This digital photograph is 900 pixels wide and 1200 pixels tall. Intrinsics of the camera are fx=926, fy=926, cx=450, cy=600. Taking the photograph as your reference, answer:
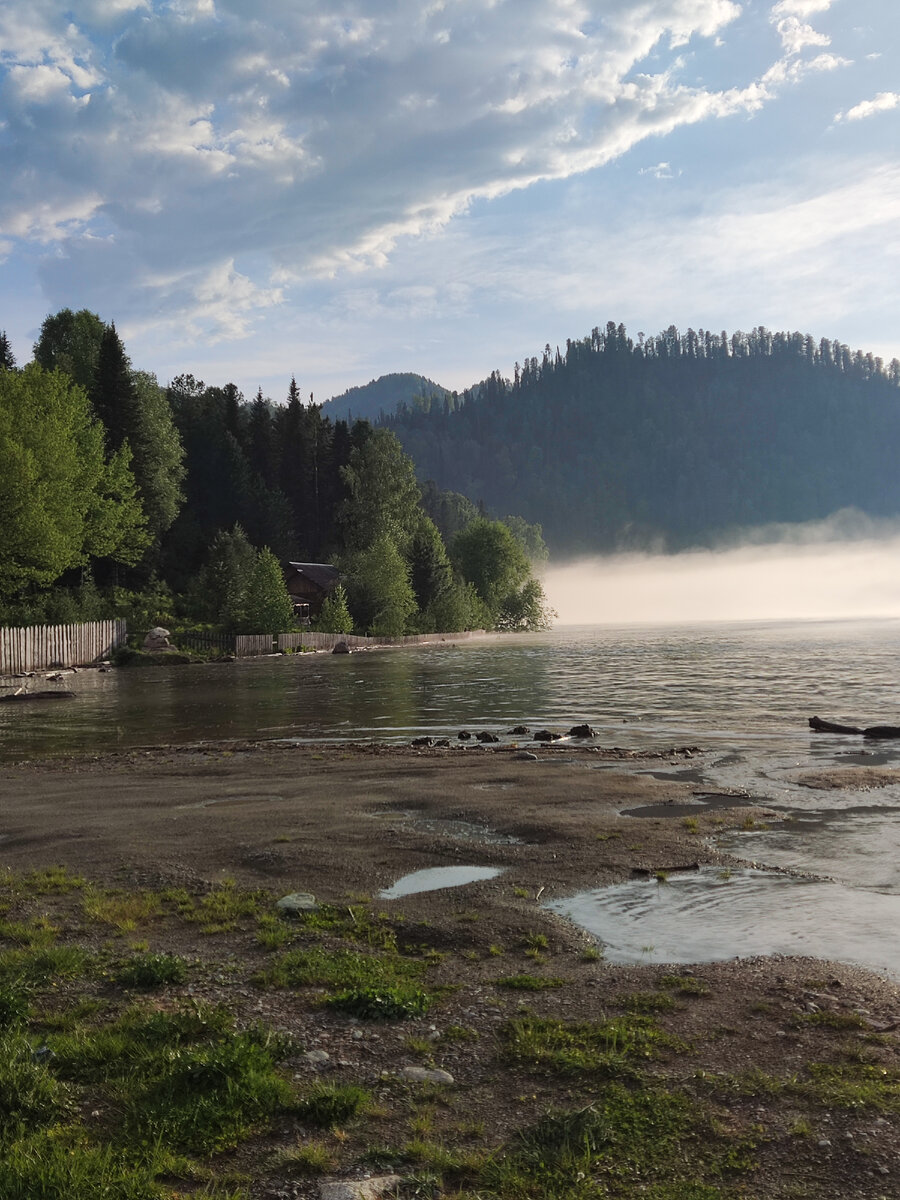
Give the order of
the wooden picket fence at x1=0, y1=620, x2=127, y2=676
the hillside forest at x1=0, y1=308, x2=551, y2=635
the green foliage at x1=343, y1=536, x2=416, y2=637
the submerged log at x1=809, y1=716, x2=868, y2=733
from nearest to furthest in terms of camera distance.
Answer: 1. the submerged log at x1=809, y1=716, x2=868, y2=733
2. the wooden picket fence at x1=0, y1=620, x2=127, y2=676
3. the hillside forest at x1=0, y1=308, x2=551, y2=635
4. the green foliage at x1=343, y1=536, x2=416, y2=637

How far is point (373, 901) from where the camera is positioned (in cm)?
1069

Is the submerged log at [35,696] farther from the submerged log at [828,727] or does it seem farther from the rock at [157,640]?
the submerged log at [828,727]

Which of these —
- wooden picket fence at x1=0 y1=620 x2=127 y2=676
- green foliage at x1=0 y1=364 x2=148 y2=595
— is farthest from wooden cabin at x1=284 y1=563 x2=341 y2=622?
wooden picket fence at x1=0 y1=620 x2=127 y2=676

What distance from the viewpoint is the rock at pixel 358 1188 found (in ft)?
16.1

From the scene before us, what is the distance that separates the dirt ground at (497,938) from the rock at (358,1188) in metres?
0.16

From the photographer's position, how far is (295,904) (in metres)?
10.2

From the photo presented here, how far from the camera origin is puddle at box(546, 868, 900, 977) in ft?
29.3

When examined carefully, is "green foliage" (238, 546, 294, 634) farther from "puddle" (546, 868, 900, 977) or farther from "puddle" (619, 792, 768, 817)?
"puddle" (546, 868, 900, 977)

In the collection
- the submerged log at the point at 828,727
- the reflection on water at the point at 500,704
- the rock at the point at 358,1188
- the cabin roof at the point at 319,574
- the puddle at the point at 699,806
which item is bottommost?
the reflection on water at the point at 500,704

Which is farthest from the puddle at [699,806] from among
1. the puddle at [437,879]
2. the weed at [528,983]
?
the weed at [528,983]

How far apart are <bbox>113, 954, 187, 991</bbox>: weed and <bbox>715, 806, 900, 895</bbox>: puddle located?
777 centimetres

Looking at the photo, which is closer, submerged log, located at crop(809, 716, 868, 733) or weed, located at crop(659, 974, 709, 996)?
weed, located at crop(659, 974, 709, 996)

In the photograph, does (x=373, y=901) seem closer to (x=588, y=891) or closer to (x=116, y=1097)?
(x=588, y=891)

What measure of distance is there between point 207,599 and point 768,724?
226ft
